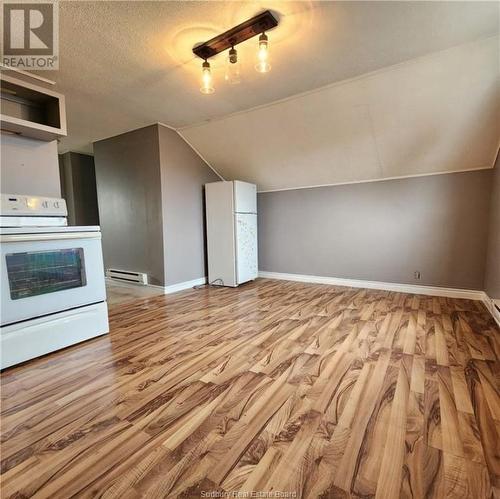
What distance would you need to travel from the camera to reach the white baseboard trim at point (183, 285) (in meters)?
3.80

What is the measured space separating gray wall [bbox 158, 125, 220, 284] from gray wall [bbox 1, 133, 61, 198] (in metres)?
1.33

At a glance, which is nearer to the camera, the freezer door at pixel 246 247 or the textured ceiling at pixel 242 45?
the textured ceiling at pixel 242 45

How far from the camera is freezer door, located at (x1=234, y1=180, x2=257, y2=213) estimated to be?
3969 millimetres

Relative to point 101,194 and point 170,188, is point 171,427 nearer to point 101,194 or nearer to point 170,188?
point 170,188

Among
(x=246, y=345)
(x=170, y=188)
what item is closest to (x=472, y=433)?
(x=246, y=345)

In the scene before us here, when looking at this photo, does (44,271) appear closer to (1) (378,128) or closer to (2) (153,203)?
(2) (153,203)

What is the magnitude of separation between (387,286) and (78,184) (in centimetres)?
586

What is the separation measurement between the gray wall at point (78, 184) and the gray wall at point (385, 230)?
3547 millimetres

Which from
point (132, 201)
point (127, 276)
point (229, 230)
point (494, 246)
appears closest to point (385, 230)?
point (494, 246)

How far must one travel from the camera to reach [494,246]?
2.75 metres

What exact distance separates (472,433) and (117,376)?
196cm

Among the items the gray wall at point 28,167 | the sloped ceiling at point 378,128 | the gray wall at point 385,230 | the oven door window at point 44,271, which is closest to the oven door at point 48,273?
the oven door window at point 44,271

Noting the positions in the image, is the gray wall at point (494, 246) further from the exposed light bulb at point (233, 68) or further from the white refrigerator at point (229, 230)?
the white refrigerator at point (229, 230)

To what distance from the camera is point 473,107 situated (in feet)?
8.27
